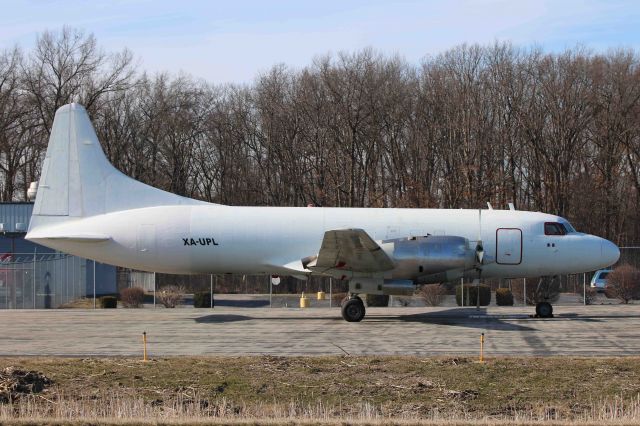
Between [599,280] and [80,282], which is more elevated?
[80,282]

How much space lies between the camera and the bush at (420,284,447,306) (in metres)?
40.4

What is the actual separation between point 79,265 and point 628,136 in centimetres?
4141

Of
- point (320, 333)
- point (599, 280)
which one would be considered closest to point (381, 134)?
point (599, 280)

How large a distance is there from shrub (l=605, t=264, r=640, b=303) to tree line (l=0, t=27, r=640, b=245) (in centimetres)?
2186

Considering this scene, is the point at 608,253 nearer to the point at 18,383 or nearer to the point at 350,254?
the point at 350,254

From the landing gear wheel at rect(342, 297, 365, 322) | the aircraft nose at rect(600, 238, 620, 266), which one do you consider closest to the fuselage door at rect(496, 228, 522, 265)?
the aircraft nose at rect(600, 238, 620, 266)

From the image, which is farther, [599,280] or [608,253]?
[599,280]

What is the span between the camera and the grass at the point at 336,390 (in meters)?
14.4

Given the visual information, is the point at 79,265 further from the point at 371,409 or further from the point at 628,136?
the point at 628,136

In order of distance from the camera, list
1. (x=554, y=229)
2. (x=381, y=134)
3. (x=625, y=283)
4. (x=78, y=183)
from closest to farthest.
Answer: (x=78, y=183) < (x=554, y=229) < (x=625, y=283) < (x=381, y=134)

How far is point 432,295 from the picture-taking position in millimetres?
40500

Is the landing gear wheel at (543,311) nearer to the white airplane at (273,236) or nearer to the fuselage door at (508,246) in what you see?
the white airplane at (273,236)

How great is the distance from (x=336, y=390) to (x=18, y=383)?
6.14 meters

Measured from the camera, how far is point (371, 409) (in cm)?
1484
